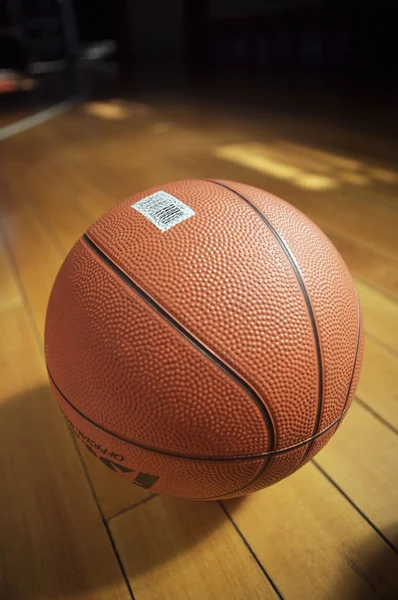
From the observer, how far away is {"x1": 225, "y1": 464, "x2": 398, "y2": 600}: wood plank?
698 mm

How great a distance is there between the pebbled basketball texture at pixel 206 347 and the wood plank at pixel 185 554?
0.12 m

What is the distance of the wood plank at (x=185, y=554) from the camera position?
0.70m

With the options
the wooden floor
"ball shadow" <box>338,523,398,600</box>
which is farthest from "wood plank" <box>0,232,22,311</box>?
"ball shadow" <box>338,523,398,600</box>

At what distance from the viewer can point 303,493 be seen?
837 millimetres

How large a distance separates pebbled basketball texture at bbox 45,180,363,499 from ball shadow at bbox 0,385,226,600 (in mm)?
130

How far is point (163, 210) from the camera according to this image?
688mm

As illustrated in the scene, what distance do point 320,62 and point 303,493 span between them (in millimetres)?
6126

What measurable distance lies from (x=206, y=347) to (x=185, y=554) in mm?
401

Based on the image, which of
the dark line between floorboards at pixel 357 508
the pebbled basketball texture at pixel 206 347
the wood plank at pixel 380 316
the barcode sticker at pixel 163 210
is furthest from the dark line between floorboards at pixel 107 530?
the wood plank at pixel 380 316

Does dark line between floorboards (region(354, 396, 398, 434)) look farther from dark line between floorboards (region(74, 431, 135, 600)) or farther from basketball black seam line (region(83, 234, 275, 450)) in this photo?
dark line between floorboards (region(74, 431, 135, 600))

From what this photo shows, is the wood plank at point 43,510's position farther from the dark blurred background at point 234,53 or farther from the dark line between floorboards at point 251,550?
the dark blurred background at point 234,53

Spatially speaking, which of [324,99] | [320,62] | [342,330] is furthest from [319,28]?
[342,330]

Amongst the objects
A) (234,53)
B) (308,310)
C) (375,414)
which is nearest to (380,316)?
(375,414)

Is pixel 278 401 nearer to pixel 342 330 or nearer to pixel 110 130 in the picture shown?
pixel 342 330
